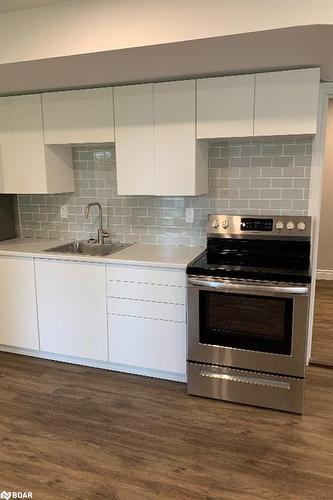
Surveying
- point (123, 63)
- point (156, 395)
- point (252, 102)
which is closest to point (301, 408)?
point (156, 395)

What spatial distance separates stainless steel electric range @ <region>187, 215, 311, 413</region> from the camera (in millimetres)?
2367

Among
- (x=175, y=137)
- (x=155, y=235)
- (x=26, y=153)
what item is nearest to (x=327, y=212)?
(x=155, y=235)

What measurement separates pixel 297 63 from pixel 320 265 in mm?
3478

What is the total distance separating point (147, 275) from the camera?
273cm

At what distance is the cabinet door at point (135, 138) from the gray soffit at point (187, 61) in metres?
0.11

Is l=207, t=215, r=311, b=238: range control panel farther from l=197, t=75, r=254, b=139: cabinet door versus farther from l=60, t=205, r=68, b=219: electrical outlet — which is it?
l=60, t=205, r=68, b=219: electrical outlet

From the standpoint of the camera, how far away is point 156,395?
270 centimetres

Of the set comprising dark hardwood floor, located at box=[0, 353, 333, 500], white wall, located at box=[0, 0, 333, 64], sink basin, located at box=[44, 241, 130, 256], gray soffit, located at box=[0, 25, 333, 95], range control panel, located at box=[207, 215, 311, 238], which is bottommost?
dark hardwood floor, located at box=[0, 353, 333, 500]

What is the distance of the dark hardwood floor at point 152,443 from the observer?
192 centimetres

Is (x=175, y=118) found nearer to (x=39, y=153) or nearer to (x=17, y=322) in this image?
(x=39, y=153)

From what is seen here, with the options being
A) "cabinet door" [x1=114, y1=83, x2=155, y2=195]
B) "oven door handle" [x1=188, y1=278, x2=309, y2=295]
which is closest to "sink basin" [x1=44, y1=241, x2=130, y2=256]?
"cabinet door" [x1=114, y1=83, x2=155, y2=195]

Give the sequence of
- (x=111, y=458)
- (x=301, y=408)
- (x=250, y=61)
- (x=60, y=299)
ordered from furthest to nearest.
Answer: (x=60, y=299) → (x=301, y=408) → (x=250, y=61) → (x=111, y=458)

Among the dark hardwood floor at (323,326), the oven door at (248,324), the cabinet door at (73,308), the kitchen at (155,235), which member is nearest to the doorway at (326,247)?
the dark hardwood floor at (323,326)

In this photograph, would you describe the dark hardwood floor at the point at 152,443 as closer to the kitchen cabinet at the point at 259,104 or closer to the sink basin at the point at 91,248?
the sink basin at the point at 91,248
